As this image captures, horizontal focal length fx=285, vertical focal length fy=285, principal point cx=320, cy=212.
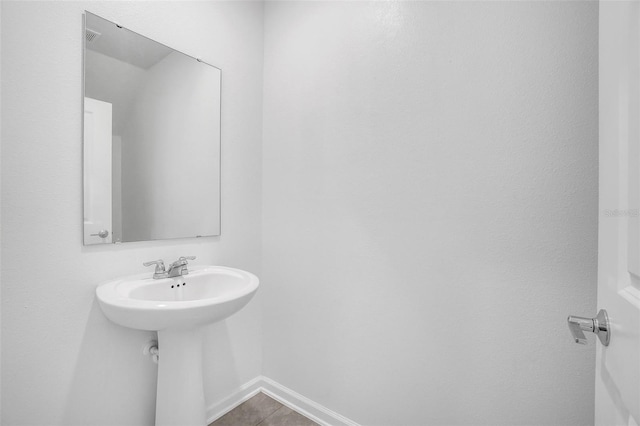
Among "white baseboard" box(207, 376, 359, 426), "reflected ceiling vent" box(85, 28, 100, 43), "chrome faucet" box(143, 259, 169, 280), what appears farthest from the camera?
"white baseboard" box(207, 376, 359, 426)

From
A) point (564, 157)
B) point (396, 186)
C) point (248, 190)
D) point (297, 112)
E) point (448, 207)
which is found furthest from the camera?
point (248, 190)

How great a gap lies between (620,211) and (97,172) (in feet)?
5.11

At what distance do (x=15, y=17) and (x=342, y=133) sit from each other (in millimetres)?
1249

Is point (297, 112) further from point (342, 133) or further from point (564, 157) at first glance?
point (564, 157)

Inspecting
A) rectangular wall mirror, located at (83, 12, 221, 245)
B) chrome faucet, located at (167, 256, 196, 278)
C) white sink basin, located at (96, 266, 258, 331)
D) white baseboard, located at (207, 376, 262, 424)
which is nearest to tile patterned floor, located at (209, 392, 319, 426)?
white baseboard, located at (207, 376, 262, 424)

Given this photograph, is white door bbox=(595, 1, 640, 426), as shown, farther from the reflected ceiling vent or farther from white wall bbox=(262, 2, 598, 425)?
the reflected ceiling vent

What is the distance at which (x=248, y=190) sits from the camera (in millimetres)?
1688

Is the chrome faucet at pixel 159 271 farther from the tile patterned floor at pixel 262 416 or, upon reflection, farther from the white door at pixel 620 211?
the white door at pixel 620 211

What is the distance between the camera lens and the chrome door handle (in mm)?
495

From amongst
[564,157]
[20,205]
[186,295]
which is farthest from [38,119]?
[564,157]

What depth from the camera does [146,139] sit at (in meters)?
1.29

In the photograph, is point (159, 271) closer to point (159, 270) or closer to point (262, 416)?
point (159, 270)

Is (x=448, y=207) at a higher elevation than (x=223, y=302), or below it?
higher

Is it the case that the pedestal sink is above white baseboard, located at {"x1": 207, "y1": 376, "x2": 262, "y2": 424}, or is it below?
above
